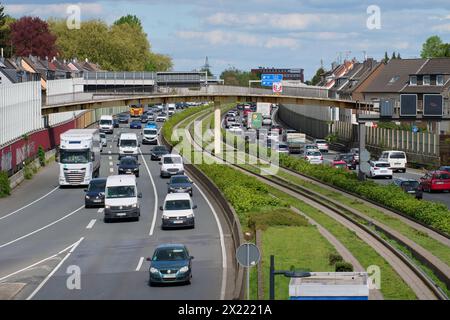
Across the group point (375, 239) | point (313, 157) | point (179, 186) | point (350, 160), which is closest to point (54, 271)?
point (375, 239)

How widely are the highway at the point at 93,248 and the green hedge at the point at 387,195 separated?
9.32 metres

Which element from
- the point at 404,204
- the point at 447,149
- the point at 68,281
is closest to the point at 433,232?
the point at 404,204

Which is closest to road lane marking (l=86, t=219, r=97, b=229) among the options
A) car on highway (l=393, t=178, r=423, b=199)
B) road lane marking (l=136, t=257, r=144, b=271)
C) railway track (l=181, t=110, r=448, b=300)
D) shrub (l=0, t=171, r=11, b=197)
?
road lane marking (l=136, t=257, r=144, b=271)

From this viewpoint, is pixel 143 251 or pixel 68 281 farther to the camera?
pixel 143 251

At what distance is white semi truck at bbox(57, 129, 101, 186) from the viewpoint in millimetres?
65375

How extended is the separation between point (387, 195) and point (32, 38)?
460 ft

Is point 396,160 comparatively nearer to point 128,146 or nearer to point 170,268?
point 128,146

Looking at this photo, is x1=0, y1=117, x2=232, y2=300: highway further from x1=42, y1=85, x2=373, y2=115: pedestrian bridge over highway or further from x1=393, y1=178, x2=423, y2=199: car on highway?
x1=42, y1=85, x2=373, y2=115: pedestrian bridge over highway

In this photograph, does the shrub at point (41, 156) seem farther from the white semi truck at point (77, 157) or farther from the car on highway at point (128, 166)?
the white semi truck at point (77, 157)

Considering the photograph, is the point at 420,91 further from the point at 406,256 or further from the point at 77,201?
the point at 406,256

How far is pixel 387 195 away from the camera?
2164 inches

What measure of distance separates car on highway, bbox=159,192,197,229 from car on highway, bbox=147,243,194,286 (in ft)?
44.8

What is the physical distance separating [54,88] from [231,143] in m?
22.7
